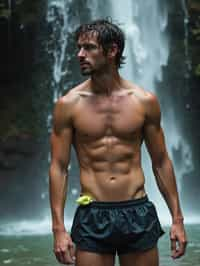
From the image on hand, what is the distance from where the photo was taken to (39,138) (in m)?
18.0

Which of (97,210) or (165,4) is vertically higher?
(165,4)

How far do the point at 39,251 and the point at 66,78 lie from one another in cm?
864

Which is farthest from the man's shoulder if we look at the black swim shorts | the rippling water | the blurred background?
the blurred background

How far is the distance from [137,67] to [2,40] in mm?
3225

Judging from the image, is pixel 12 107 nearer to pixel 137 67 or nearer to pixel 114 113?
pixel 137 67

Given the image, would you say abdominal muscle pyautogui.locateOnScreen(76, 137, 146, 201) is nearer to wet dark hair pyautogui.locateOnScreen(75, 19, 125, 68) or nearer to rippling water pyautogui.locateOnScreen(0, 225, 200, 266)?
wet dark hair pyautogui.locateOnScreen(75, 19, 125, 68)

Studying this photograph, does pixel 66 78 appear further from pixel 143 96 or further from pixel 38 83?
pixel 143 96

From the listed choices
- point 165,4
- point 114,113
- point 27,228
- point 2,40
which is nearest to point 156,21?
point 165,4

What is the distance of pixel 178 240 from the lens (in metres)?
3.58

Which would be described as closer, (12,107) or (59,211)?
(59,211)

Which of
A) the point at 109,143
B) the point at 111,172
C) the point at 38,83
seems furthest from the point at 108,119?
the point at 38,83

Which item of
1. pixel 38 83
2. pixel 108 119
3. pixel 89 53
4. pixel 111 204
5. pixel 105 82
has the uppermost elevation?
pixel 89 53

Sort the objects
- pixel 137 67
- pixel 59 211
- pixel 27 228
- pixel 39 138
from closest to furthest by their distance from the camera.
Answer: pixel 59 211
pixel 27 228
pixel 39 138
pixel 137 67

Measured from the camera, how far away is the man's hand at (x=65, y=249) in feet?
11.3
